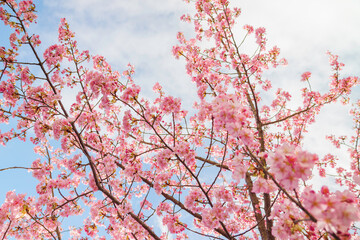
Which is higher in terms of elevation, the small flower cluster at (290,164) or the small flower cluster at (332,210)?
the small flower cluster at (290,164)

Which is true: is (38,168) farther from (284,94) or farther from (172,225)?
(284,94)

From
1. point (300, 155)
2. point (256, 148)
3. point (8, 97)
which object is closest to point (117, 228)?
point (8, 97)

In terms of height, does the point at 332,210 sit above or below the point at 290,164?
below

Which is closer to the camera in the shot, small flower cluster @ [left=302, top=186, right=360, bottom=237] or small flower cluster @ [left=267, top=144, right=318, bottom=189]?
small flower cluster @ [left=302, top=186, right=360, bottom=237]

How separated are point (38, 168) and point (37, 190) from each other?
0.51 m

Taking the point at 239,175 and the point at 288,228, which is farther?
the point at 239,175

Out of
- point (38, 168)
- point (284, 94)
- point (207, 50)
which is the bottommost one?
point (38, 168)

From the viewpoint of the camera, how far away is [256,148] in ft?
21.9

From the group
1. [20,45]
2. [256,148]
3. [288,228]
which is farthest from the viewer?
[256,148]

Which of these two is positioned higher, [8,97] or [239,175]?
[8,97]

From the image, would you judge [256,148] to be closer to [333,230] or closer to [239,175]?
[239,175]

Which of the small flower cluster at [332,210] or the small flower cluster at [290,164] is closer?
the small flower cluster at [332,210]

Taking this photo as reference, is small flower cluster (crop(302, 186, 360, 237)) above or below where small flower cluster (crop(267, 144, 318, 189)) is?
below

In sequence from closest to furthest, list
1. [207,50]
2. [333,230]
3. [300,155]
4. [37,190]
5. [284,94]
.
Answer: [333,230], [300,155], [37,190], [284,94], [207,50]
